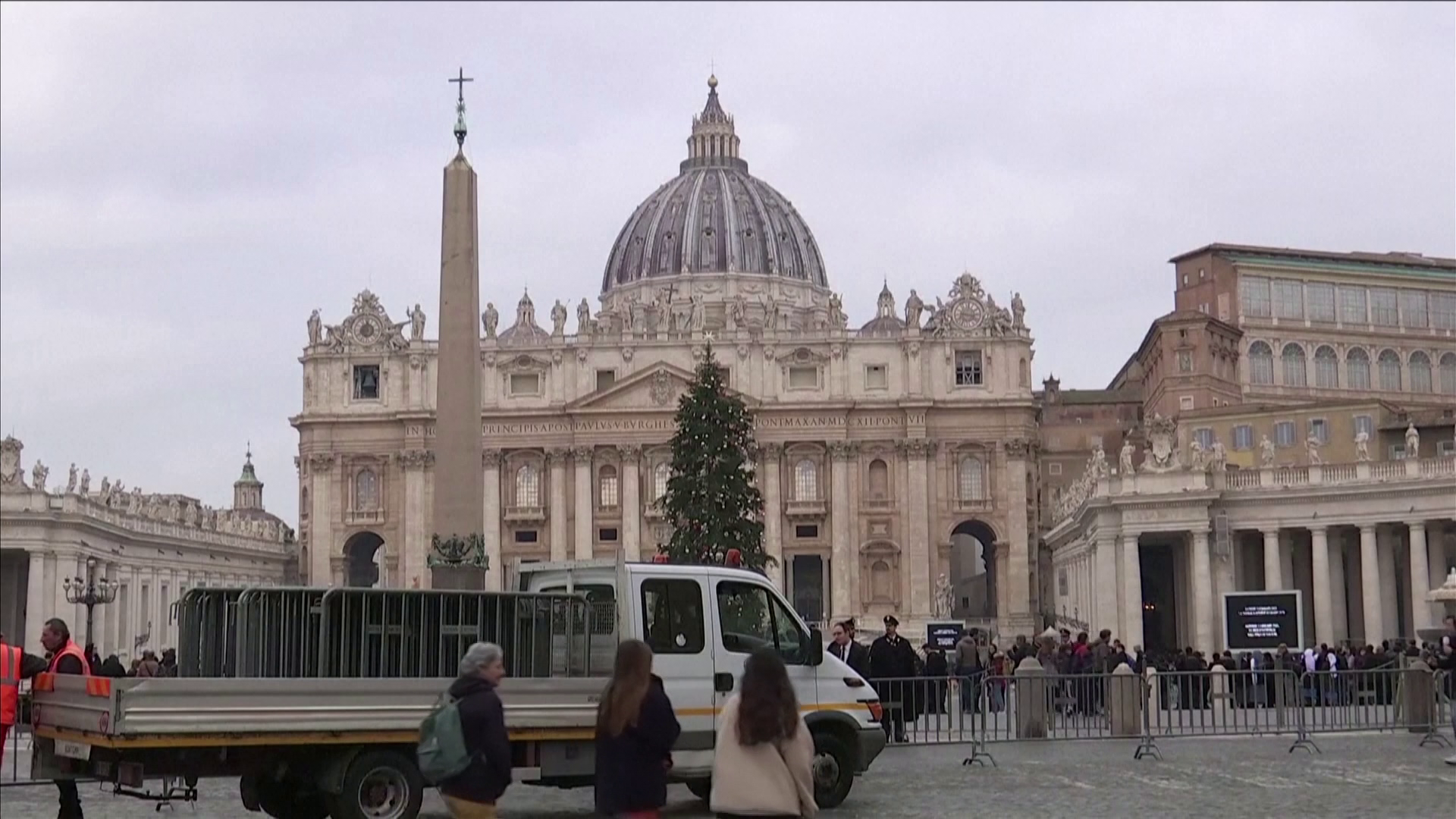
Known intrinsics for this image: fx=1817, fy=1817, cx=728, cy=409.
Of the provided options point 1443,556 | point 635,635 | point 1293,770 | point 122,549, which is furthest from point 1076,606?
point 635,635

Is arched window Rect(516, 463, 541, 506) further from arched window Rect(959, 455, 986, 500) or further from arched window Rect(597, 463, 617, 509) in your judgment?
arched window Rect(959, 455, 986, 500)

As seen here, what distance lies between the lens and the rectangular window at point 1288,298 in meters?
81.1

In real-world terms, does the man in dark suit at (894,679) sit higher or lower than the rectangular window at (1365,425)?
lower

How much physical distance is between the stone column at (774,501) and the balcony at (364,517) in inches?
746

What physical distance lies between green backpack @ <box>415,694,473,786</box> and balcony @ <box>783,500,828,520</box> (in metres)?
77.4

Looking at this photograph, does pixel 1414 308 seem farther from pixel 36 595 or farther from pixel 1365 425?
pixel 36 595

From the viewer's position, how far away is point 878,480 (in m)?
87.8

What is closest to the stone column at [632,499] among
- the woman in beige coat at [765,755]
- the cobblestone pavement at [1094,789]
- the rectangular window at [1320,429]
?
the rectangular window at [1320,429]

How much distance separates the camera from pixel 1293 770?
2044 centimetres

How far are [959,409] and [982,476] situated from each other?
3.41 m

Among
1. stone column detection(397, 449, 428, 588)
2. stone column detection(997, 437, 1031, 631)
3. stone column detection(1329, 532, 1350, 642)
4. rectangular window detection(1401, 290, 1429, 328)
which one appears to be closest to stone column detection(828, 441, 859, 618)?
stone column detection(997, 437, 1031, 631)

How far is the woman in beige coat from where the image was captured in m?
8.88

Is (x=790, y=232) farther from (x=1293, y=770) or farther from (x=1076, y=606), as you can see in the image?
(x=1293, y=770)

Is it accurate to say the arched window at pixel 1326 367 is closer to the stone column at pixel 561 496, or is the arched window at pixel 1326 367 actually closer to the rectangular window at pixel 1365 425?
the rectangular window at pixel 1365 425
